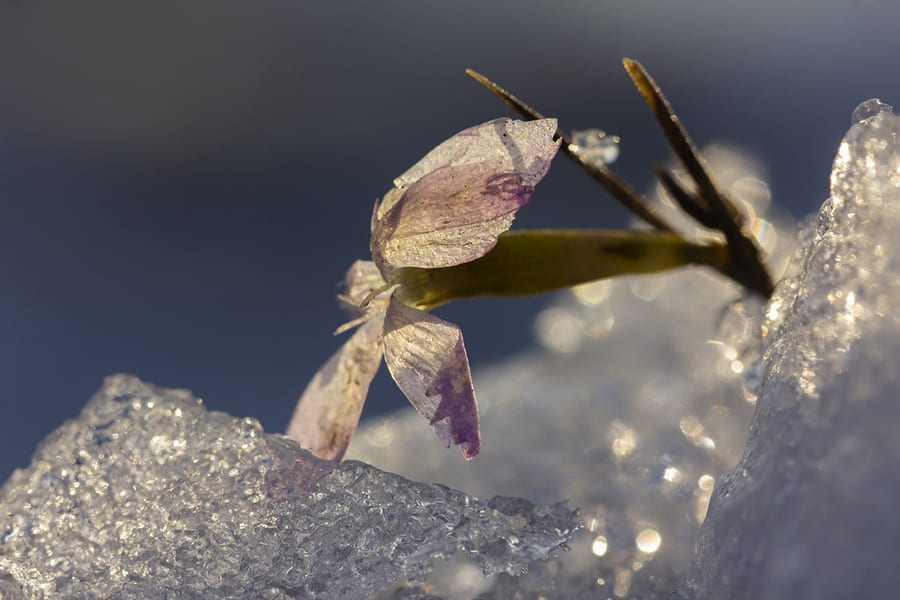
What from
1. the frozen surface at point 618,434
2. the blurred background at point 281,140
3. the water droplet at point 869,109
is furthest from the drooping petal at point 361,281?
the blurred background at point 281,140

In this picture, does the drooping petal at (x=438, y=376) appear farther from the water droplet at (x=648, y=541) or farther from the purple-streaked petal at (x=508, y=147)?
the water droplet at (x=648, y=541)

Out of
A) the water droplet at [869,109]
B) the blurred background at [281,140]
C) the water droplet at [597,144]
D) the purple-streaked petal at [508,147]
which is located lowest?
the blurred background at [281,140]

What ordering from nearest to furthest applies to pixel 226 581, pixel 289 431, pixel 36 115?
pixel 226 581
pixel 289 431
pixel 36 115

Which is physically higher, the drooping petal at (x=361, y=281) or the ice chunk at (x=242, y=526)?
the drooping petal at (x=361, y=281)

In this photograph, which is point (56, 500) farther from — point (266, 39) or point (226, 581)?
point (266, 39)

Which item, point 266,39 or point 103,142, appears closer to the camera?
point 103,142

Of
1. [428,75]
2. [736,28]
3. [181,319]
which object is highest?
[736,28]

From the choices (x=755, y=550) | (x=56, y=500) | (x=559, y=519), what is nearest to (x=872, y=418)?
(x=755, y=550)
